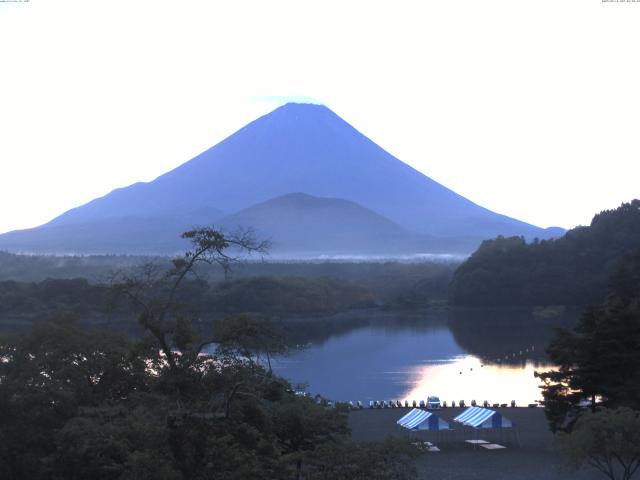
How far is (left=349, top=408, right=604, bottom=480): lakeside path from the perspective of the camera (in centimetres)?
886

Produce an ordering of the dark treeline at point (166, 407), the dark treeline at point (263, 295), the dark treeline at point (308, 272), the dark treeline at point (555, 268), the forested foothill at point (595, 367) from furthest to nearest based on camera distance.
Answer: the dark treeline at point (308, 272) < the dark treeline at point (555, 268) < the dark treeline at point (263, 295) < the forested foothill at point (595, 367) < the dark treeline at point (166, 407)

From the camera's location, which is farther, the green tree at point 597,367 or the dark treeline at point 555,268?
the dark treeline at point 555,268

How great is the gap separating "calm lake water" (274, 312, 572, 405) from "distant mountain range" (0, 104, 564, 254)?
41.6m

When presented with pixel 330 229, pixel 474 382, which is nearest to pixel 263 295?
pixel 474 382

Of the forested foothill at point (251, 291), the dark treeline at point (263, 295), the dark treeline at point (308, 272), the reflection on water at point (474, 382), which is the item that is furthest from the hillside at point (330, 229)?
the reflection on water at point (474, 382)

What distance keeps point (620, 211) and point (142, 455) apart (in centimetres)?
3291

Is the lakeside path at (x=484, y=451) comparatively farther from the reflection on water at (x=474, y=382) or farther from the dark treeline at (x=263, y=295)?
the dark treeline at (x=263, y=295)

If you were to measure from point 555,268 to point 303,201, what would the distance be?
4420cm

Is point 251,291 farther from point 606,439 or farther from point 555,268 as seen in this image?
point 606,439

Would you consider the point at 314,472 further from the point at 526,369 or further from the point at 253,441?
the point at 526,369

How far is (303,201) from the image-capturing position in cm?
7506

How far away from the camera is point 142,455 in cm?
432

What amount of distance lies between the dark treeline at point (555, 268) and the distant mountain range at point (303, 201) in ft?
115

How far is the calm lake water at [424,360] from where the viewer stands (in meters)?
15.3
